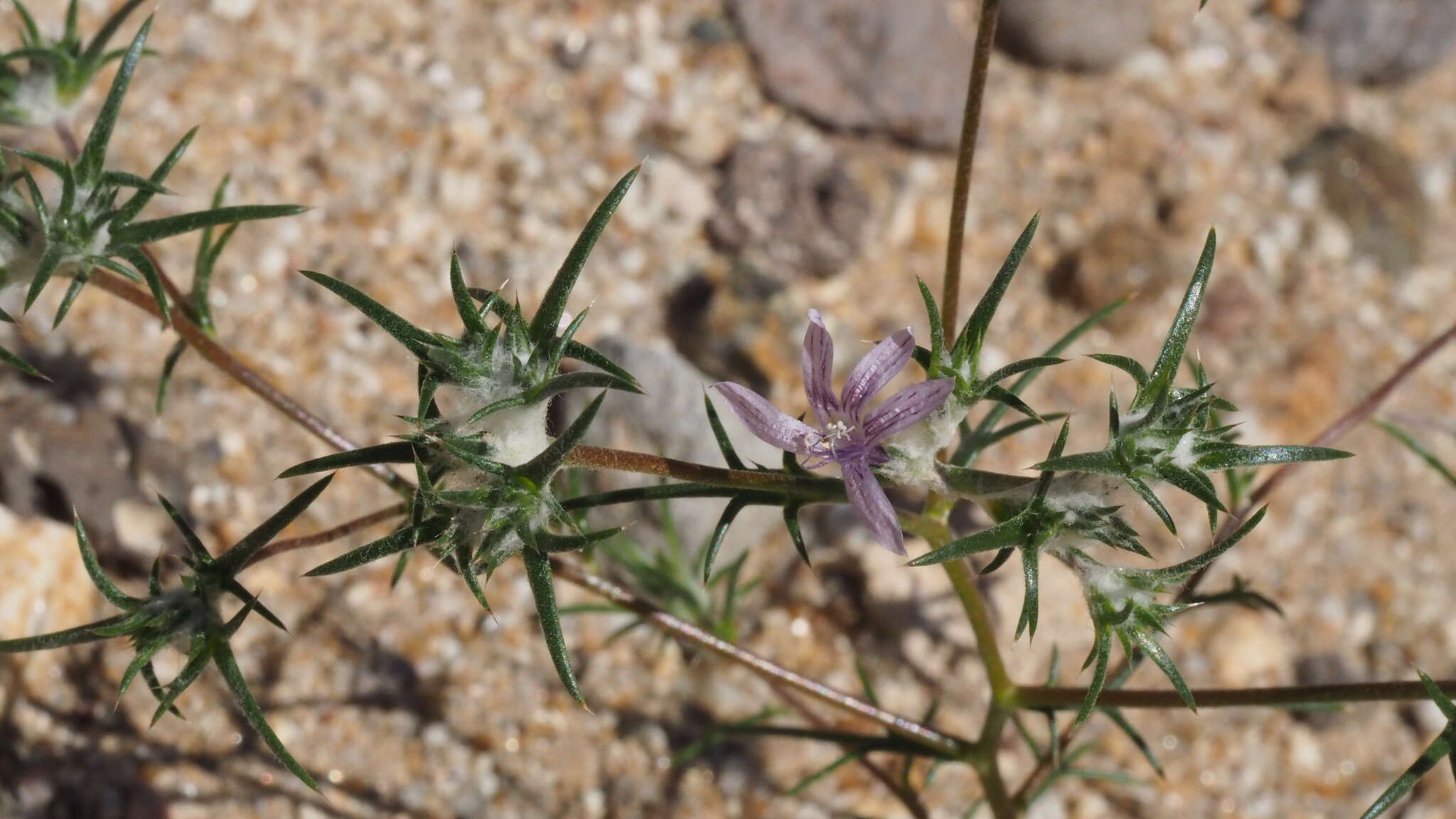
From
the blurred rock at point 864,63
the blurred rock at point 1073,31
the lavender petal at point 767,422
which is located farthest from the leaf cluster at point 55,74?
the blurred rock at point 1073,31

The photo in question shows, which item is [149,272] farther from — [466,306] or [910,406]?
[910,406]

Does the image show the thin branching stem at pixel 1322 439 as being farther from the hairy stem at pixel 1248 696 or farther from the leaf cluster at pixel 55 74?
the leaf cluster at pixel 55 74

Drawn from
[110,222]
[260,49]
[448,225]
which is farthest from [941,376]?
[260,49]

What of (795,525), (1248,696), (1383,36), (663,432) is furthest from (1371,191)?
(795,525)

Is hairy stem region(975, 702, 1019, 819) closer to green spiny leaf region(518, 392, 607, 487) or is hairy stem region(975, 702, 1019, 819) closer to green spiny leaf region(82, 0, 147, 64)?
green spiny leaf region(518, 392, 607, 487)

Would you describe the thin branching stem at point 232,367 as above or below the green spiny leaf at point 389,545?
above

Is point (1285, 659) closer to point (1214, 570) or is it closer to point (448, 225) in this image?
point (1214, 570)

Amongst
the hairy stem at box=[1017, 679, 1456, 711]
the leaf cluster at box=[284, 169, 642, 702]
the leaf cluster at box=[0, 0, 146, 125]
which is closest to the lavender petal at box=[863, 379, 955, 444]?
the leaf cluster at box=[284, 169, 642, 702]
